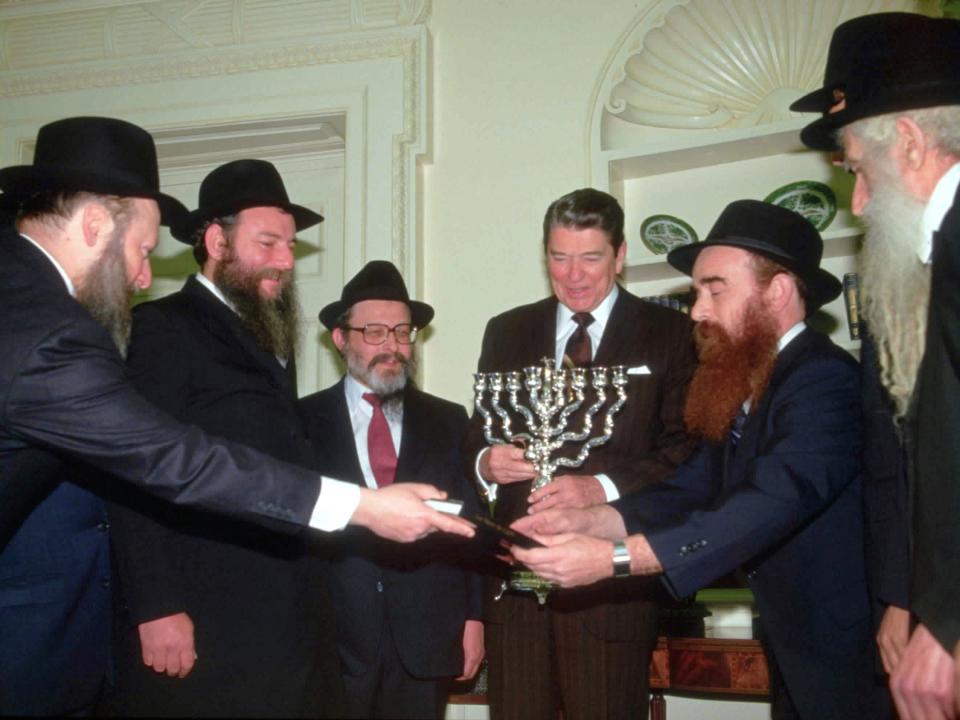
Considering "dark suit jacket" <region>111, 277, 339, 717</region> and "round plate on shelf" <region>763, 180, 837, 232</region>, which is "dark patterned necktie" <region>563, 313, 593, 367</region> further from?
"round plate on shelf" <region>763, 180, 837, 232</region>

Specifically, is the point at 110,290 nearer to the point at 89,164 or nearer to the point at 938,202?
the point at 89,164

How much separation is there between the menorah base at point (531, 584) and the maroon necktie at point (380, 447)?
0.76m

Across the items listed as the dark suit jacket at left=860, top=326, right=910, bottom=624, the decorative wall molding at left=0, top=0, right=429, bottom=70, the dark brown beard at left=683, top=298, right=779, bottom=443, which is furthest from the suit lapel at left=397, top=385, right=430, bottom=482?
the decorative wall molding at left=0, top=0, right=429, bottom=70

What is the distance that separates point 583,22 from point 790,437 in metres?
2.92

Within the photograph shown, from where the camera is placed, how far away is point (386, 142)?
4957 millimetres

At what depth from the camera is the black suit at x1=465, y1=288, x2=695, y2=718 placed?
291cm

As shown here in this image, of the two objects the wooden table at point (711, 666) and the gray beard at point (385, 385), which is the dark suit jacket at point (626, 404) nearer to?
the gray beard at point (385, 385)

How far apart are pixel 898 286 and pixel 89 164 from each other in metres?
2.18

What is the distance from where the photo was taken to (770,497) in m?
2.56

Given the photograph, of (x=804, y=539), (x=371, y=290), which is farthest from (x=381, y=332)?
(x=804, y=539)

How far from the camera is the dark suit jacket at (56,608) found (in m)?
2.51

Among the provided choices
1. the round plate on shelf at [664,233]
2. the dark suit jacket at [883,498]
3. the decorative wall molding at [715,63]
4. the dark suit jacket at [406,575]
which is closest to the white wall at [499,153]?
the decorative wall molding at [715,63]

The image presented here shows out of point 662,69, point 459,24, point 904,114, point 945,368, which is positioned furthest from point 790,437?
point 459,24

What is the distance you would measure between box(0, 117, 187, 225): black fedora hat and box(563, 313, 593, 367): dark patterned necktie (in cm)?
137
